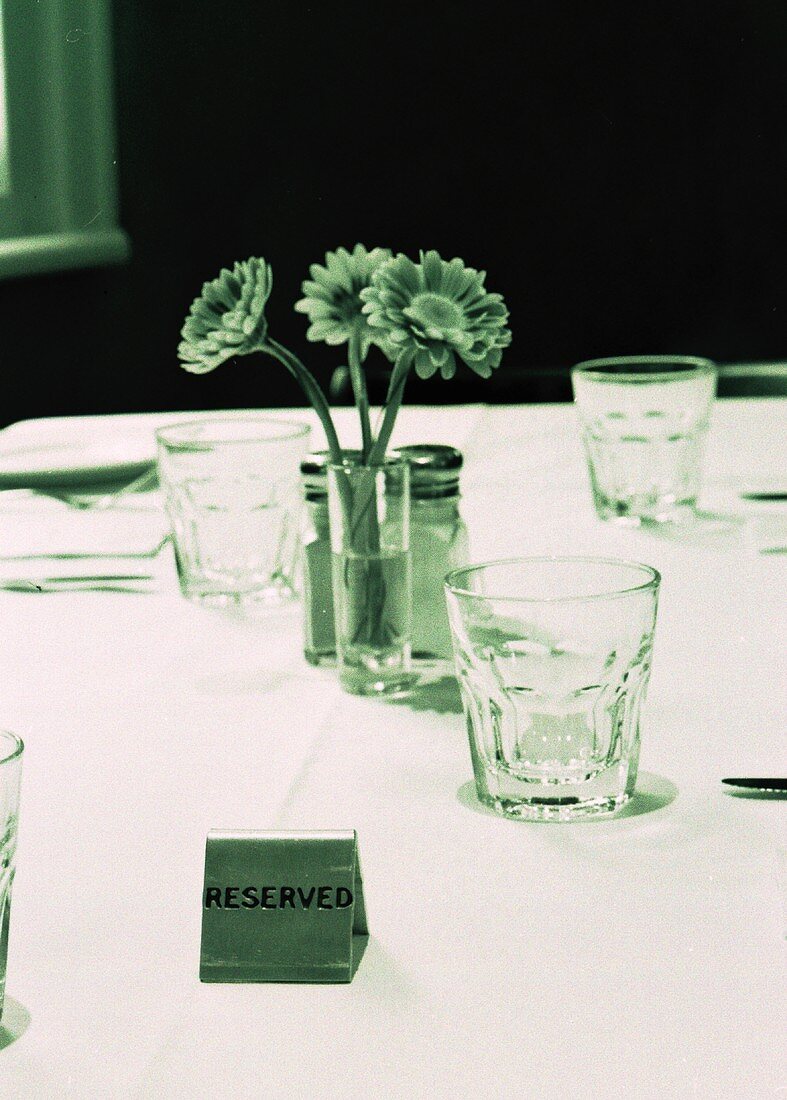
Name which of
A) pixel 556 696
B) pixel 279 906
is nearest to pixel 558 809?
pixel 556 696

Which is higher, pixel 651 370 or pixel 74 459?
pixel 651 370

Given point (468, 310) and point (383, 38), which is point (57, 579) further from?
point (383, 38)

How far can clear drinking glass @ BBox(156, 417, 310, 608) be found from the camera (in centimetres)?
130

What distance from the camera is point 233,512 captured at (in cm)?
131

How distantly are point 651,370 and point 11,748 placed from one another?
1.11 meters

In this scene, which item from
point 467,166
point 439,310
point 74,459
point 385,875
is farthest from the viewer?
point 467,166

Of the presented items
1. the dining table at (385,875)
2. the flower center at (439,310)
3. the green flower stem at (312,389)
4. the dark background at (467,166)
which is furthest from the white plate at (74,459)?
the dark background at (467,166)

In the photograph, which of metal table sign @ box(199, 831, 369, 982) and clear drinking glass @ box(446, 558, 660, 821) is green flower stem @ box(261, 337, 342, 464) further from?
metal table sign @ box(199, 831, 369, 982)

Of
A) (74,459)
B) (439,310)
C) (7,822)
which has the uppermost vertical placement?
(439,310)

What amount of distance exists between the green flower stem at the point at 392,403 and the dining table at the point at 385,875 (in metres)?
0.15

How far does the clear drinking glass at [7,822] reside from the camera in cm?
58

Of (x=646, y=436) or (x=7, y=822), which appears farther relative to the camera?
(x=646, y=436)

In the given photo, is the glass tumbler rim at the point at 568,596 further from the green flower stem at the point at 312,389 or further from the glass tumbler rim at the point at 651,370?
the glass tumbler rim at the point at 651,370

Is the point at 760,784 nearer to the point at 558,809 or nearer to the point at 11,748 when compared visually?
the point at 558,809
